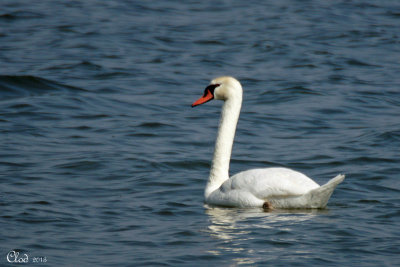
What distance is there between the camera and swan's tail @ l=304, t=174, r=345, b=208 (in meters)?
7.30

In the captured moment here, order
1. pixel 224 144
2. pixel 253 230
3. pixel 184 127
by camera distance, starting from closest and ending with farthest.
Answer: pixel 253 230 → pixel 224 144 → pixel 184 127

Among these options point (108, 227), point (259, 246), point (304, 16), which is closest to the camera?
point (259, 246)

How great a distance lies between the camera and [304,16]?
22.3 metres

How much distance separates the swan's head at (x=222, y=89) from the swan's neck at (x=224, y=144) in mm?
74

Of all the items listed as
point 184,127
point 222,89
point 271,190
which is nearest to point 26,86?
point 184,127

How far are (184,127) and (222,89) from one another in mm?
3674

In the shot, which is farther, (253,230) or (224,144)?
(224,144)

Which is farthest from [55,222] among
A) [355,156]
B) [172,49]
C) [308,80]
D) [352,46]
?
[352,46]

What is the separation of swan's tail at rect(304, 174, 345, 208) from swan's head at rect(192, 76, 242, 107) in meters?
1.69

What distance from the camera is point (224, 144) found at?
8.85 meters

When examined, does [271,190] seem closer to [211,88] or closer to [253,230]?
[253,230]

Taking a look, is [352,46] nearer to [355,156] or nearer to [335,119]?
[335,119]

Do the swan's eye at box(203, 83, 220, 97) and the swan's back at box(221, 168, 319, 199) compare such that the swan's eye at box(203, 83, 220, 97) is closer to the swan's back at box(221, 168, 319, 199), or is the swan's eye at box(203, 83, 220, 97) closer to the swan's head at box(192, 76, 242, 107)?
the swan's head at box(192, 76, 242, 107)

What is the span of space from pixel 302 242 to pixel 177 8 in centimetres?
1733
